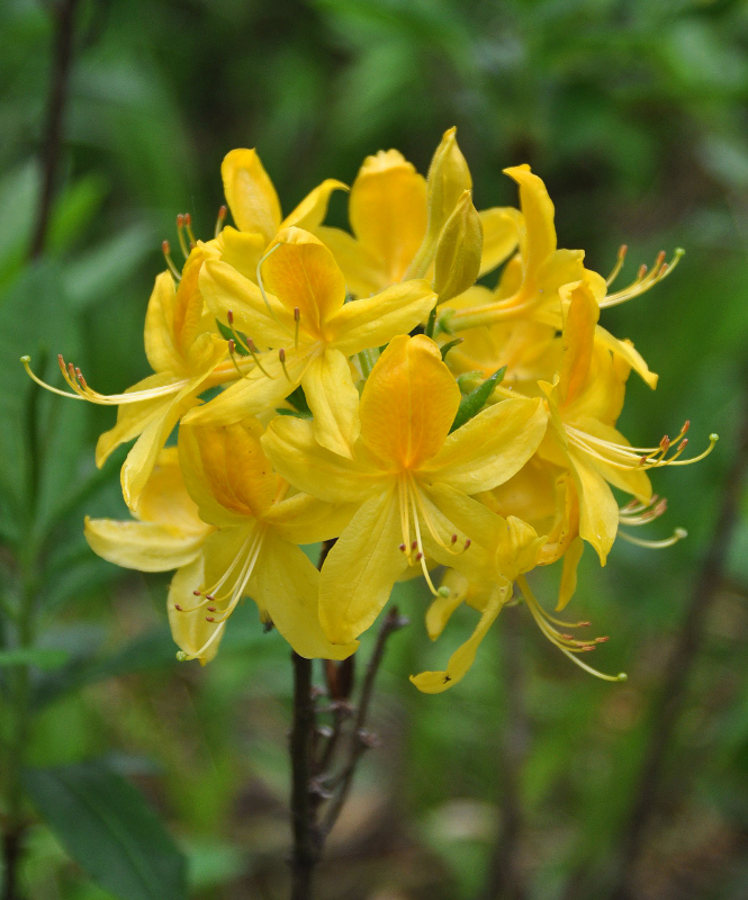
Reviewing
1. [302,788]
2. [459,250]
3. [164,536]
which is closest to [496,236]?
[459,250]

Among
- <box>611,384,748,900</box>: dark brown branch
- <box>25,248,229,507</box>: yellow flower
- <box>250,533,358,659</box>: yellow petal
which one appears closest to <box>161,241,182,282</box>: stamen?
<box>25,248,229,507</box>: yellow flower

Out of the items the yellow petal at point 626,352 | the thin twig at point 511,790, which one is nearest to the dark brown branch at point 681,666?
the thin twig at point 511,790

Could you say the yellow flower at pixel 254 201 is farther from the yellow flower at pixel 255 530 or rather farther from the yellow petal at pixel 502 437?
the yellow petal at pixel 502 437

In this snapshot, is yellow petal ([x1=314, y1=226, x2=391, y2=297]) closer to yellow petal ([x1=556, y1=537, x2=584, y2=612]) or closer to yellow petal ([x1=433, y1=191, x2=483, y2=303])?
yellow petal ([x1=433, y1=191, x2=483, y2=303])

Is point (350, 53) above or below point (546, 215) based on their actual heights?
above

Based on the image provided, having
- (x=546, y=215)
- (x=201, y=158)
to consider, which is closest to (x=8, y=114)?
(x=201, y=158)

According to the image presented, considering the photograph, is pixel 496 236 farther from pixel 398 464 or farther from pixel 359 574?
pixel 359 574

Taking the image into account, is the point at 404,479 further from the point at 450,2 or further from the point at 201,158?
the point at 201,158
